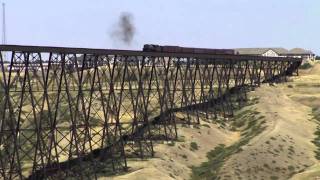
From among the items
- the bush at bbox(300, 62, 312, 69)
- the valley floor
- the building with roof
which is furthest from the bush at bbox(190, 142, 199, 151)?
the building with roof

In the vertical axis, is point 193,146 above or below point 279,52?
below

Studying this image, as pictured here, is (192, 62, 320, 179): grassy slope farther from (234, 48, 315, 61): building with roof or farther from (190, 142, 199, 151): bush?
(234, 48, 315, 61): building with roof

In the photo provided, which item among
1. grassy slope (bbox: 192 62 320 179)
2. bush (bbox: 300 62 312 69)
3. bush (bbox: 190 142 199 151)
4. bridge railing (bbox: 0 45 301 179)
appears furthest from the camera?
bush (bbox: 300 62 312 69)

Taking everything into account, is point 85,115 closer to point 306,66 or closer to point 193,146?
point 193,146

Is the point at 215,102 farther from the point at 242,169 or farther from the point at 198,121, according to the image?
the point at 242,169

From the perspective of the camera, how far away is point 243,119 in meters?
67.3

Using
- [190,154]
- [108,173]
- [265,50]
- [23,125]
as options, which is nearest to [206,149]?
[190,154]

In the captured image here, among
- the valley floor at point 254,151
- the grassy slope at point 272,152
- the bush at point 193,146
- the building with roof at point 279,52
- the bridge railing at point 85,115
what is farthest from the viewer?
the building with roof at point 279,52

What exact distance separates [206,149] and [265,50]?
11285 centimetres

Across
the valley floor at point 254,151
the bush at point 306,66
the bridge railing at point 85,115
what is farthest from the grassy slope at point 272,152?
the bush at point 306,66

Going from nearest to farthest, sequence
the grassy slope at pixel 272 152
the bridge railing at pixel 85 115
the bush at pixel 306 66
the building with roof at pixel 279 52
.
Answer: the bridge railing at pixel 85 115 → the grassy slope at pixel 272 152 → the bush at pixel 306 66 → the building with roof at pixel 279 52

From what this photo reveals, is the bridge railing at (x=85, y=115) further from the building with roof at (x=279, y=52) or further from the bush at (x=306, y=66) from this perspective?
the building with roof at (x=279, y=52)

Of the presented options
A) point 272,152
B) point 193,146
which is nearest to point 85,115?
point 193,146

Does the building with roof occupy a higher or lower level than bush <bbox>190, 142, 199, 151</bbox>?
higher
